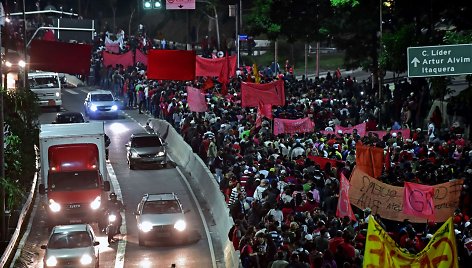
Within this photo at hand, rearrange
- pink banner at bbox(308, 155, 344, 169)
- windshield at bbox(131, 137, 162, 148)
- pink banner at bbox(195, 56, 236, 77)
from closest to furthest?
pink banner at bbox(308, 155, 344, 169)
windshield at bbox(131, 137, 162, 148)
pink banner at bbox(195, 56, 236, 77)

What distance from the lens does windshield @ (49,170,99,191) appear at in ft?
103

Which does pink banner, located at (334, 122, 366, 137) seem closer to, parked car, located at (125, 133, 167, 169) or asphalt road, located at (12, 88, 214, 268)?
asphalt road, located at (12, 88, 214, 268)

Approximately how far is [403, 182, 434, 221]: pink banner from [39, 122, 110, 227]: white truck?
11.7 m

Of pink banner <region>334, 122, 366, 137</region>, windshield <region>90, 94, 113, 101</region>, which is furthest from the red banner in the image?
windshield <region>90, 94, 113, 101</region>

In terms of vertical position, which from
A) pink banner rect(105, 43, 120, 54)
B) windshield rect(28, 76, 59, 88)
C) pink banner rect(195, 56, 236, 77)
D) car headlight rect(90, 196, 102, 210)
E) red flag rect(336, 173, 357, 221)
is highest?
pink banner rect(105, 43, 120, 54)

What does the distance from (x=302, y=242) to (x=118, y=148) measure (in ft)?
83.9

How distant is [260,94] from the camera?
126 feet

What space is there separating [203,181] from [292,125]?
145 inches

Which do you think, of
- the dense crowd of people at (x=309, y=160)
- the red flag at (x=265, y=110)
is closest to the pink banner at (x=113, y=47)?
the dense crowd of people at (x=309, y=160)

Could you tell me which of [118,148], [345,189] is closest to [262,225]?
[345,189]

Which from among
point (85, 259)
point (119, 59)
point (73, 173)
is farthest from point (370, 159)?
point (119, 59)

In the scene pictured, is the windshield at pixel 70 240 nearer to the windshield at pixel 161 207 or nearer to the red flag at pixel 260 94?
the windshield at pixel 161 207

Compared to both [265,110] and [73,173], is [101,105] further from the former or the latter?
[73,173]

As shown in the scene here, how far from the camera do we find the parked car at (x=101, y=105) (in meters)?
53.2
